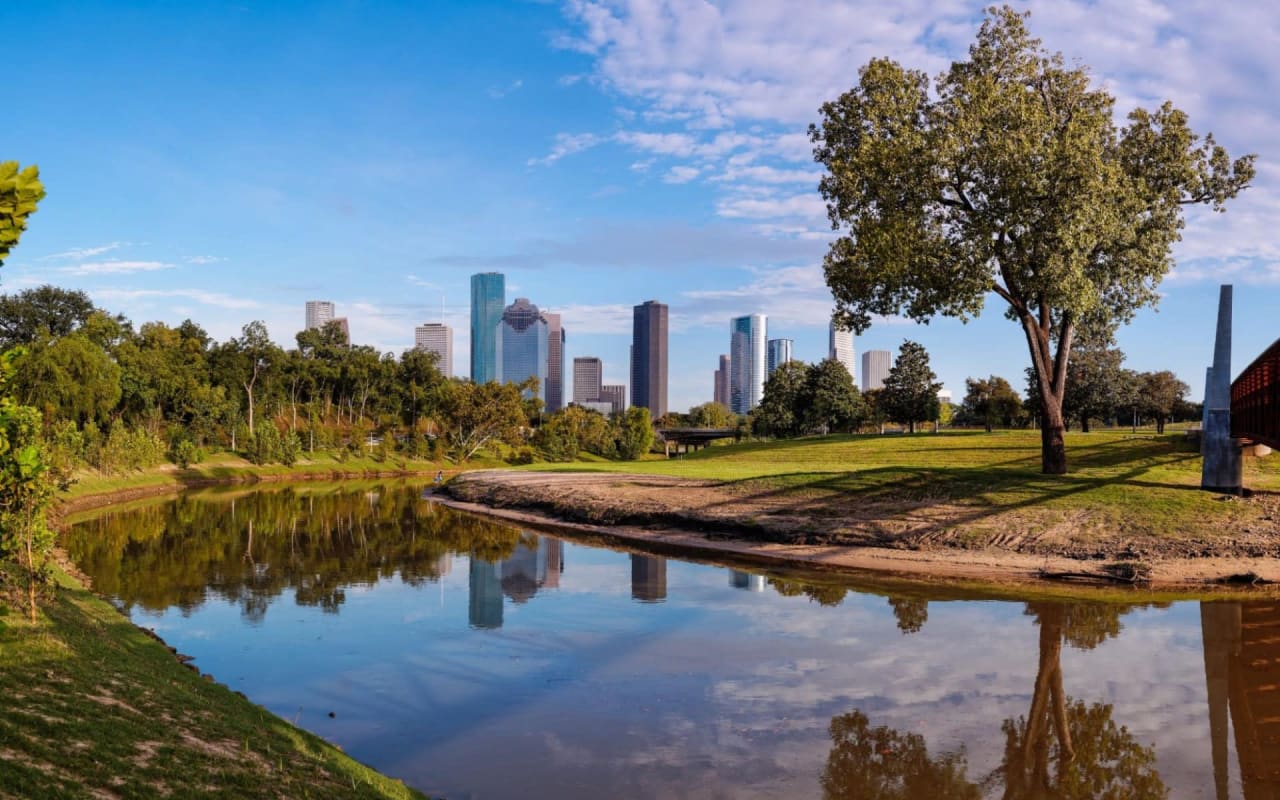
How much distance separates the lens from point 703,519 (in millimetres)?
38875

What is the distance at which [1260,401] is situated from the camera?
2330cm

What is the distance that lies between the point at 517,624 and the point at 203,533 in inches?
1037

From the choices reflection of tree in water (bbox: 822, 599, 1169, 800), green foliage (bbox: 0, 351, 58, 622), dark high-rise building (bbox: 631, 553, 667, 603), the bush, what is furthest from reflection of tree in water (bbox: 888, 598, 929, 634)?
the bush

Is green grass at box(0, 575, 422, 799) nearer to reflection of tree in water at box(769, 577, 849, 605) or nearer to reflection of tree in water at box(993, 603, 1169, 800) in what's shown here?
reflection of tree in water at box(993, 603, 1169, 800)

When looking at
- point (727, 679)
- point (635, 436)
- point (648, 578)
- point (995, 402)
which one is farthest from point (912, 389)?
point (727, 679)

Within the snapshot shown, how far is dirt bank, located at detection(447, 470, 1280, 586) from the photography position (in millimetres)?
27162

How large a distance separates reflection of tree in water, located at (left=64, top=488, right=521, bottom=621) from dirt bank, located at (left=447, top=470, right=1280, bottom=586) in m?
7.49

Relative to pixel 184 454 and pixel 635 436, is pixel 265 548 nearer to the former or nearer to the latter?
pixel 184 454

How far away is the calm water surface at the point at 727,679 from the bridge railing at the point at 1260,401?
482cm

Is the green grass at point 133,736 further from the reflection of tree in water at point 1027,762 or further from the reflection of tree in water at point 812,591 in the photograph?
the reflection of tree in water at point 812,591

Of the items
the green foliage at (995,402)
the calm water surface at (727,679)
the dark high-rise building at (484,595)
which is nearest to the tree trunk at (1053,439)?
the calm water surface at (727,679)

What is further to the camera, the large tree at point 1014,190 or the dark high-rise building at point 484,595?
the large tree at point 1014,190

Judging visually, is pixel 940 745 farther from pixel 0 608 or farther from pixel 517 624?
pixel 0 608

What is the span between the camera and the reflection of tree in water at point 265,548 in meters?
26.4
